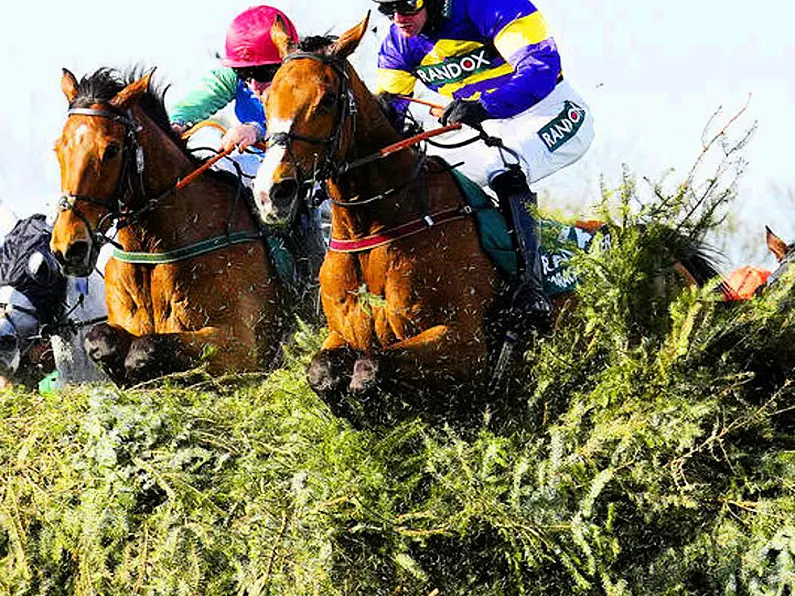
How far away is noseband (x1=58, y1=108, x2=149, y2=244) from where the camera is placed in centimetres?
579

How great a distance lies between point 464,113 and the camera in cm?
514

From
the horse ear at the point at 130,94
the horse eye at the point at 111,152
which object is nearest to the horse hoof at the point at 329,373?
the horse eye at the point at 111,152

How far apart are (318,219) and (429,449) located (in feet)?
9.34

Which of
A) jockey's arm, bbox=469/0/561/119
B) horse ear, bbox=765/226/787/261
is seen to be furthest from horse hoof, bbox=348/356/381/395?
horse ear, bbox=765/226/787/261

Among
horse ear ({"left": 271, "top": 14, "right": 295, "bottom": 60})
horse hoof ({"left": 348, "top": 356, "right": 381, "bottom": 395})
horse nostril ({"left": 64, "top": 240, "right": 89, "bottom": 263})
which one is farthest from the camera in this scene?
horse nostril ({"left": 64, "top": 240, "right": 89, "bottom": 263})

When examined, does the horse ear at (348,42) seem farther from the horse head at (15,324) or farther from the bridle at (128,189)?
the horse head at (15,324)

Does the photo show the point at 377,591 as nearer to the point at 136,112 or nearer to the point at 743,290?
the point at 136,112

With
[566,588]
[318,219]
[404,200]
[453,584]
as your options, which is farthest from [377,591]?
[318,219]

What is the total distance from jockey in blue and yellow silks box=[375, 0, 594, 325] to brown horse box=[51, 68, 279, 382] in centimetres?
110

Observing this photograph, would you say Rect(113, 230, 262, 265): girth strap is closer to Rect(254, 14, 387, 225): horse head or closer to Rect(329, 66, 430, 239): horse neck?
Rect(329, 66, 430, 239): horse neck

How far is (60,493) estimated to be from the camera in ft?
15.7

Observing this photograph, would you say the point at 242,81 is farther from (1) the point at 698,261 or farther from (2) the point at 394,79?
(1) the point at 698,261

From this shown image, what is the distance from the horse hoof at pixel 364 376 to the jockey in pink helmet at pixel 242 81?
86.0 inches

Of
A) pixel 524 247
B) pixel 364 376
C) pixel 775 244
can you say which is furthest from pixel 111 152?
pixel 775 244
